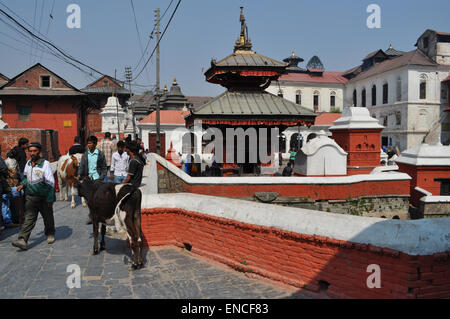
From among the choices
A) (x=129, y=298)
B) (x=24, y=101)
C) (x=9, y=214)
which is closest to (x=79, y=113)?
(x=24, y=101)

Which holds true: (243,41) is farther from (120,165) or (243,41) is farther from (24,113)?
(24,113)

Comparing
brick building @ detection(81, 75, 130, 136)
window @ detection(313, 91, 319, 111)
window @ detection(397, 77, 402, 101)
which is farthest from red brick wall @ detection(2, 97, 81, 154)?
window @ detection(313, 91, 319, 111)

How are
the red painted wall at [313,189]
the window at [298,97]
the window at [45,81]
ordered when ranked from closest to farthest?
1. the red painted wall at [313,189]
2. the window at [45,81]
3. the window at [298,97]

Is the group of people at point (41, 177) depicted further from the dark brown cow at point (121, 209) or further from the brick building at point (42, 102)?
the brick building at point (42, 102)

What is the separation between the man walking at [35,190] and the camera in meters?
6.18

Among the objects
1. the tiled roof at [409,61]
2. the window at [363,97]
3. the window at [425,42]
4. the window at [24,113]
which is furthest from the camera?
the window at [363,97]

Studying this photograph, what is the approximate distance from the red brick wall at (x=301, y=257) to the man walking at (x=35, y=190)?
78.0 inches

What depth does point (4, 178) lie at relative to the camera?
6793 millimetres

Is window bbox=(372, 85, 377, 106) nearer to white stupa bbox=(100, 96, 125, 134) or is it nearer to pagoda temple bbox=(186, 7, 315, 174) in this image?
white stupa bbox=(100, 96, 125, 134)

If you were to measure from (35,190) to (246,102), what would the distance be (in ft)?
29.9

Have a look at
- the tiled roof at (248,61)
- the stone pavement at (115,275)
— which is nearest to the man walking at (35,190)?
the stone pavement at (115,275)

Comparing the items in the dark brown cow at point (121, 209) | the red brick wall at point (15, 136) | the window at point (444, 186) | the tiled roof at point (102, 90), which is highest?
the tiled roof at point (102, 90)

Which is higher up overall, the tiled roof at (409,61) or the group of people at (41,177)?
the tiled roof at (409,61)
